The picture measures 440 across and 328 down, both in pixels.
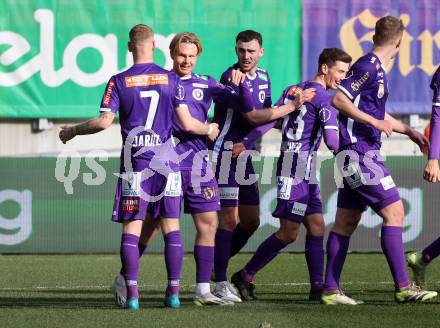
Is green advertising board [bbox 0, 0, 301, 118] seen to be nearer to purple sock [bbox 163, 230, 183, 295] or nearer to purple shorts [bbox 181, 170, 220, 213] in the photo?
purple shorts [bbox 181, 170, 220, 213]

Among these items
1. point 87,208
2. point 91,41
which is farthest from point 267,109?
point 91,41

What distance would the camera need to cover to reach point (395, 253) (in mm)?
8406

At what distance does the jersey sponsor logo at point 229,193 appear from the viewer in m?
9.20

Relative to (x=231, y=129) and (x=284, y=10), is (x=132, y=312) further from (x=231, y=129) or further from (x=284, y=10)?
(x=284, y=10)

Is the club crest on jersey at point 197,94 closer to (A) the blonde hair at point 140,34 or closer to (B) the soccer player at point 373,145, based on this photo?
(A) the blonde hair at point 140,34

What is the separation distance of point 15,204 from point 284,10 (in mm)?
6552

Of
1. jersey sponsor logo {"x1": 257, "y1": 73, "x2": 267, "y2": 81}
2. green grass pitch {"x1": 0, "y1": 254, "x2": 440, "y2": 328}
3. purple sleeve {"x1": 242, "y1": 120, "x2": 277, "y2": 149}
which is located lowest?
green grass pitch {"x1": 0, "y1": 254, "x2": 440, "y2": 328}

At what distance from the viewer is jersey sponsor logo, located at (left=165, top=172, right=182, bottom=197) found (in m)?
8.24

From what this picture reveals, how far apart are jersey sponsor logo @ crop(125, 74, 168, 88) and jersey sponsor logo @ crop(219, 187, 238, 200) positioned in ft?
4.59

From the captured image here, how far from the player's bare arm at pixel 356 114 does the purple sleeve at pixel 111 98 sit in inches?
64.8

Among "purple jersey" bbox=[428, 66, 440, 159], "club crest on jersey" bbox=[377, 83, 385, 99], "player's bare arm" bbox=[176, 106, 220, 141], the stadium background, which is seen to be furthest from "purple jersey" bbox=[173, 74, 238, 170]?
the stadium background

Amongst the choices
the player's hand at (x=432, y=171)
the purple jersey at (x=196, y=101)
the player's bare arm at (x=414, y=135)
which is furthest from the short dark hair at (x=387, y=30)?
the purple jersey at (x=196, y=101)

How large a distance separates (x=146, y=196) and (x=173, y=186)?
224 mm

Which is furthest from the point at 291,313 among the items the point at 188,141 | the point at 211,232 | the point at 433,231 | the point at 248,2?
the point at 248,2
